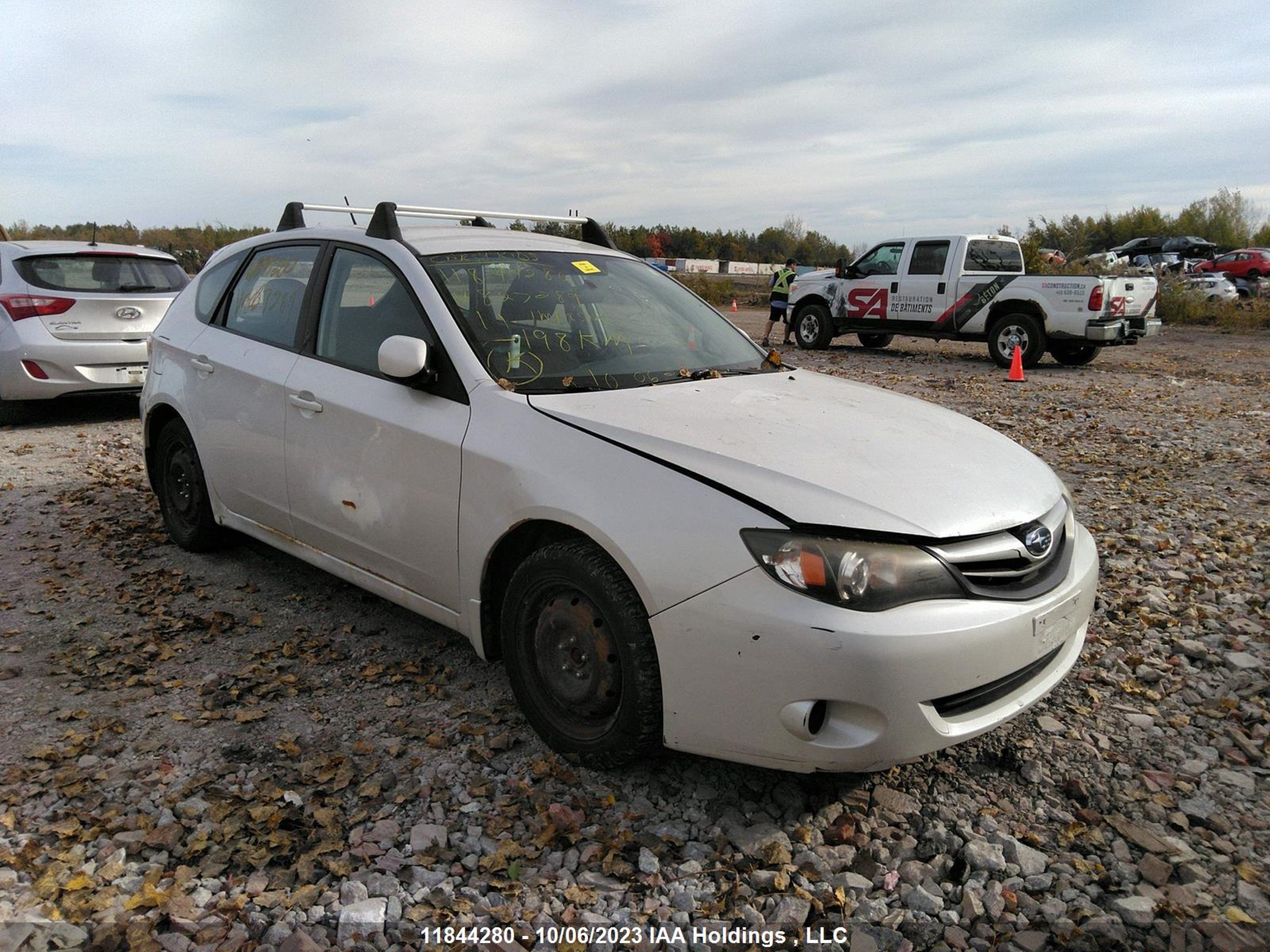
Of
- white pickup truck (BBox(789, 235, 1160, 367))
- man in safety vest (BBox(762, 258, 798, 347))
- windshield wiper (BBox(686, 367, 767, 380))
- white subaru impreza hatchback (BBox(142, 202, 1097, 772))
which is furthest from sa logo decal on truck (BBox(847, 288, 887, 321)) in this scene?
windshield wiper (BBox(686, 367, 767, 380))

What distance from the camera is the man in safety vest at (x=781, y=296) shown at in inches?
684

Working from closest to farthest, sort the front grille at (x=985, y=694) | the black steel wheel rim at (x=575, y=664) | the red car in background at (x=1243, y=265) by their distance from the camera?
1. the front grille at (x=985, y=694)
2. the black steel wheel rim at (x=575, y=664)
3. the red car in background at (x=1243, y=265)

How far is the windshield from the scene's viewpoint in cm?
342

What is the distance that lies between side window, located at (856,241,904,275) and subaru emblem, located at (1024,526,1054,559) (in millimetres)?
13295

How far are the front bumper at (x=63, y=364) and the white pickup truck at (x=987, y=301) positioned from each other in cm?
1137

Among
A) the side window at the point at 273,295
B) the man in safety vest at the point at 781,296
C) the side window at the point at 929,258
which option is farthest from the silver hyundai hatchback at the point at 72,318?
the man in safety vest at the point at 781,296

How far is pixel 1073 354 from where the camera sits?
1480 centimetres

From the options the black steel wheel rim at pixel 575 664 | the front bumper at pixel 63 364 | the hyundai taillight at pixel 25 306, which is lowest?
the black steel wheel rim at pixel 575 664

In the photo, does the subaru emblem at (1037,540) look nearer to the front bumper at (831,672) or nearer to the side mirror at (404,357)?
the front bumper at (831,672)

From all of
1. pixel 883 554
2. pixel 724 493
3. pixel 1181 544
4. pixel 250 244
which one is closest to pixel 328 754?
pixel 724 493

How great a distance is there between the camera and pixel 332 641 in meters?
4.03

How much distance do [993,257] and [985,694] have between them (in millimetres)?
13560

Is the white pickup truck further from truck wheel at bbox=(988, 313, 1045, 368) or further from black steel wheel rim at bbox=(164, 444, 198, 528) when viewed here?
black steel wheel rim at bbox=(164, 444, 198, 528)

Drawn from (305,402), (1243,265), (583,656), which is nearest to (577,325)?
(305,402)
